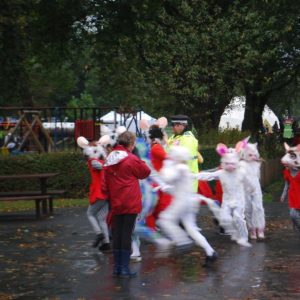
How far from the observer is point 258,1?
84.0 ft

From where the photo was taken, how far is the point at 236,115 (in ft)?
141

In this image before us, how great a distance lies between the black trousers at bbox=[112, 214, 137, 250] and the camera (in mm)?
9500

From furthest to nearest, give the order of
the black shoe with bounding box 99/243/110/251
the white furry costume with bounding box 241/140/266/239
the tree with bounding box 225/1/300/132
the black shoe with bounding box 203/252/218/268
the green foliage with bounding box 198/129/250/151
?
the tree with bounding box 225/1/300/132
the green foliage with bounding box 198/129/250/151
the white furry costume with bounding box 241/140/266/239
the black shoe with bounding box 99/243/110/251
the black shoe with bounding box 203/252/218/268

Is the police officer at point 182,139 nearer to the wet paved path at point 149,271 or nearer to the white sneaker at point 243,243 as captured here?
the white sneaker at point 243,243

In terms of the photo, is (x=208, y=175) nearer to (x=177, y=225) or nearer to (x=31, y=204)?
(x=177, y=225)

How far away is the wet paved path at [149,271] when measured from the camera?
28.4 ft

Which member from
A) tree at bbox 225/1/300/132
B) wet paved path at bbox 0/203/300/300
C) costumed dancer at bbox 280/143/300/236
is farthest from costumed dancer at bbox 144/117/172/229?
tree at bbox 225/1/300/132

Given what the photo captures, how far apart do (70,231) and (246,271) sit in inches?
202

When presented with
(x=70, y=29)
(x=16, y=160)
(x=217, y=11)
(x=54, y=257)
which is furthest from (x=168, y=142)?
(x=70, y=29)

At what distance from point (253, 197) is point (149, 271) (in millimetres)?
3277

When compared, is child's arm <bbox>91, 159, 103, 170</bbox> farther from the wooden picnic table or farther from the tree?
the tree

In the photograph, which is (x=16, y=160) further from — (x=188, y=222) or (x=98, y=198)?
(x=188, y=222)

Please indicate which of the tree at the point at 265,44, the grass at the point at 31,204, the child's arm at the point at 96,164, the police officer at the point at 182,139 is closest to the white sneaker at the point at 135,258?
the child's arm at the point at 96,164

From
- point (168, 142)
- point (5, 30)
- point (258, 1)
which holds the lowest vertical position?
point (168, 142)
